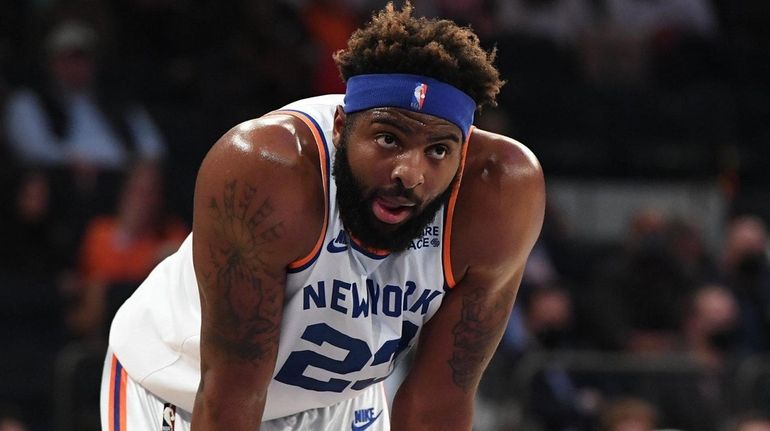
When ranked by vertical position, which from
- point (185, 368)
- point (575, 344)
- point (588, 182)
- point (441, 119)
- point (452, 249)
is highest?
point (441, 119)

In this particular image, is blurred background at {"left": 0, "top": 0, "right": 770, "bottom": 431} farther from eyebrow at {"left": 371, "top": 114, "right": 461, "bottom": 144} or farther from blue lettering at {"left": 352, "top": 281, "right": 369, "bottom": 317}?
eyebrow at {"left": 371, "top": 114, "right": 461, "bottom": 144}

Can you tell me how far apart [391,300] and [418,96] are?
0.62m

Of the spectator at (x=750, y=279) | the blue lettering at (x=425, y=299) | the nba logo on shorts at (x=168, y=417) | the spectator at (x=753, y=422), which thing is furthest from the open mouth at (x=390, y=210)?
the spectator at (x=750, y=279)

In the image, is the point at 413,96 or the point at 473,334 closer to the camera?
the point at 413,96

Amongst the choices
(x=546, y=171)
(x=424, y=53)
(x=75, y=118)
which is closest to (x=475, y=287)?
(x=424, y=53)

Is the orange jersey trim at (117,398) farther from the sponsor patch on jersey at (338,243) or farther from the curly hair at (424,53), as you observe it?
the curly hair at (424,53)

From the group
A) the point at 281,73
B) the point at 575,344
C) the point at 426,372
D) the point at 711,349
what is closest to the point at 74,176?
the point at 281,73

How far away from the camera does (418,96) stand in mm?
3191

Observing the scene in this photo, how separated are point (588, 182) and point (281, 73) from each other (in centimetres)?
234

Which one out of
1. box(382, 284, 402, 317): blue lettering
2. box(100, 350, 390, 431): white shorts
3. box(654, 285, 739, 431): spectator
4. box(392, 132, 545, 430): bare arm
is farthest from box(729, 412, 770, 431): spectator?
box(382, 284, 402, 317): blue lettering

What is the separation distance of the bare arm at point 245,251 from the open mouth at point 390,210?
0.15 meters

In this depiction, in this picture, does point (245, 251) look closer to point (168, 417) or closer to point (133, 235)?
point (168, 417)

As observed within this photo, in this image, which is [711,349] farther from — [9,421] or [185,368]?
[185,368]

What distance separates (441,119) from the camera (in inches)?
127
